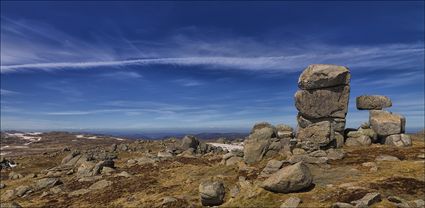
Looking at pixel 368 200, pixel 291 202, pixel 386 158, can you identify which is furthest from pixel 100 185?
pixel 386 158

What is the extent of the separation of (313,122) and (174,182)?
809 inches

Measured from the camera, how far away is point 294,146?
42.8 metres

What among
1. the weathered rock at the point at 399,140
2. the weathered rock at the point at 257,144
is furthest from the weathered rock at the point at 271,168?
the weathered rock at the point at 399,140

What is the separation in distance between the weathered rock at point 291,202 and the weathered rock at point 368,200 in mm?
3560

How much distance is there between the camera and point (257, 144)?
43.0 m

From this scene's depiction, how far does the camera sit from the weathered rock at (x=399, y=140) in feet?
145

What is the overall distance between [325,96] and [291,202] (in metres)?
25.1

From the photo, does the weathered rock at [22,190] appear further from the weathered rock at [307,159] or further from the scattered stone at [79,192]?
the weathered rock at [307,159]

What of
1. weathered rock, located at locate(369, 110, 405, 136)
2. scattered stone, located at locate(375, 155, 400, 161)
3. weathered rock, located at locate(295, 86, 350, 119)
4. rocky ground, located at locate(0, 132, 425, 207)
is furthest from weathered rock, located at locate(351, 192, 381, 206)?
weathered rock, located at locate(369, 110, 405, 136)

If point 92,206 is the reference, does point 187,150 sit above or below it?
above

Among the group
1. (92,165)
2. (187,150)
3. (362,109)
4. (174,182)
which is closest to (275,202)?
(174,182)

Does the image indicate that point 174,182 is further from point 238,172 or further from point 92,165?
point 92,165

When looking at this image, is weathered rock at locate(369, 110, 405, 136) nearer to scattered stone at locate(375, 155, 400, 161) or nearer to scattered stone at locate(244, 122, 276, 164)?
scattered stone at locate(375, 155, 400, 161)

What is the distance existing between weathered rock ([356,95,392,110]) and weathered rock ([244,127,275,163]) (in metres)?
14.8
